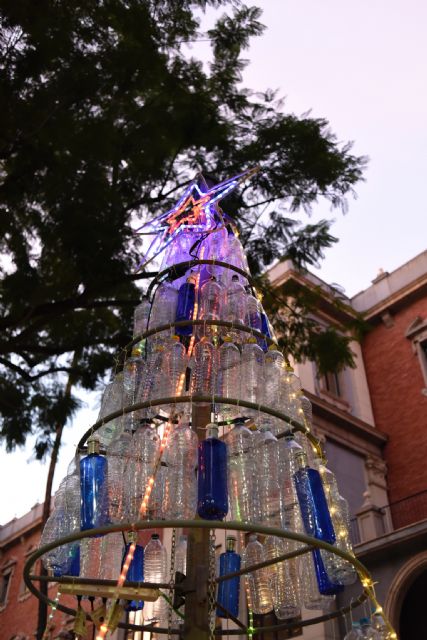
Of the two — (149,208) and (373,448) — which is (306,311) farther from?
(373,448)

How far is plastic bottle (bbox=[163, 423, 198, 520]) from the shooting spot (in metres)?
3.38

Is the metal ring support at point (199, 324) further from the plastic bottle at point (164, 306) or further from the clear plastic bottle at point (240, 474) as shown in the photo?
the clear plastic bottle at point (240, 474)

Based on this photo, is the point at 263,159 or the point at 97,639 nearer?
the point at 97,639

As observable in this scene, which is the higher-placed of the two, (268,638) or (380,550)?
(380,550)

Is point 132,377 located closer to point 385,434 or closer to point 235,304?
point 235,304

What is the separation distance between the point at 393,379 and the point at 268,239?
9.60 m

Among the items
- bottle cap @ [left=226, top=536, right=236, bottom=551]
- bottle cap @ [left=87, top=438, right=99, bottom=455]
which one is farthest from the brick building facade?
bottle cap @ [left=87, top=438, right=99, bottom=455]

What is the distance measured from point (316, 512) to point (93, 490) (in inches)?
46.6

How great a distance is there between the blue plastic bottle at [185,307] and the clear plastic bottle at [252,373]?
62 centimetres

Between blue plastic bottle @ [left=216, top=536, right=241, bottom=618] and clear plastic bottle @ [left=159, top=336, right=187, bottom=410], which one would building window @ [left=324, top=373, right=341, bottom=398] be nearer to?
blue plastic bottle @ [left=216, top=536, right=241, bottom=618]

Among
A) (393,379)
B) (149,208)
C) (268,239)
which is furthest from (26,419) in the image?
(393,379)

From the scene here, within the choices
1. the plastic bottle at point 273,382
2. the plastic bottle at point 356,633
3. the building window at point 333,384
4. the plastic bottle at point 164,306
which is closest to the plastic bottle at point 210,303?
the plastic bottle at point 164,306

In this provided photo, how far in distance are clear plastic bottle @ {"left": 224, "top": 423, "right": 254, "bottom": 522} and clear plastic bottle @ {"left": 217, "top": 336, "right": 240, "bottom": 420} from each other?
0.31 metres

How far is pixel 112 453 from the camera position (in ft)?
12.1
